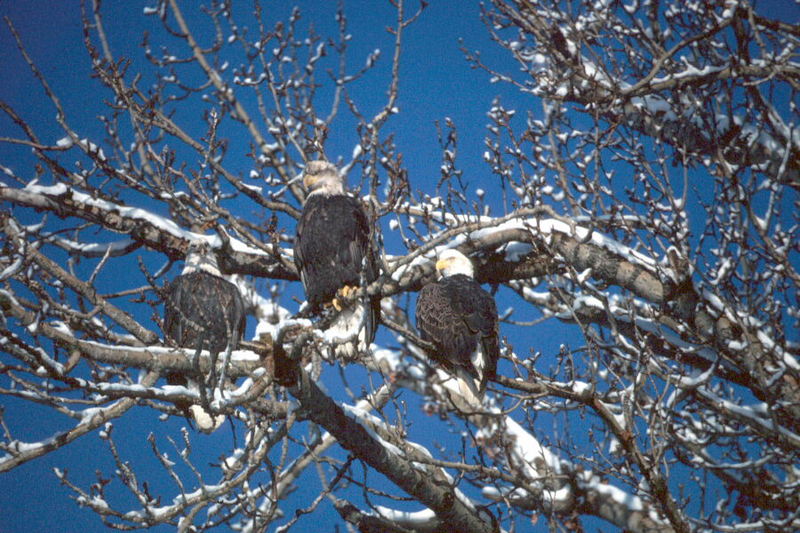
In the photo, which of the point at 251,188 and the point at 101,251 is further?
the point at 101,251

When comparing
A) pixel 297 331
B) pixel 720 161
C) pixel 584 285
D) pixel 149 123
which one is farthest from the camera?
pixel 149 123

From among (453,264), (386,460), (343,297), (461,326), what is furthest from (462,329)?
(386,460)

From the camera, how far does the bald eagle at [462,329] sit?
161 inches

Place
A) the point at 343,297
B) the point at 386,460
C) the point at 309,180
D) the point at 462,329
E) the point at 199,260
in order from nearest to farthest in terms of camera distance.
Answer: the point at 386,460
the point at 462,329
the point at 343,297
the point at 199,260
the point at 309,180

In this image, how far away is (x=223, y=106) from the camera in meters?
4.83

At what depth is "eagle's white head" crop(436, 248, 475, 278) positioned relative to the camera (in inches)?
176

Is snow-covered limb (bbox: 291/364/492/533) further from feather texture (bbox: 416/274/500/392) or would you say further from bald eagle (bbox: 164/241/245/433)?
bald eagle (bbox: 164/241/245/433)

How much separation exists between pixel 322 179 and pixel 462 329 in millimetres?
1432

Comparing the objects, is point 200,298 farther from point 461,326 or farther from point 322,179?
point 461,326

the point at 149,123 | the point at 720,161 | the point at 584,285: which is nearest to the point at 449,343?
the point at 584,285

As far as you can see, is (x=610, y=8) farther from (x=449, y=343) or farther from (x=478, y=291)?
(x=449, y=343)

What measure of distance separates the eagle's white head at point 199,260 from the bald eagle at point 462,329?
136 cm

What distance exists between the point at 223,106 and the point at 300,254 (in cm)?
125

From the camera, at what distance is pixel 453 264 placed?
4484 mm
